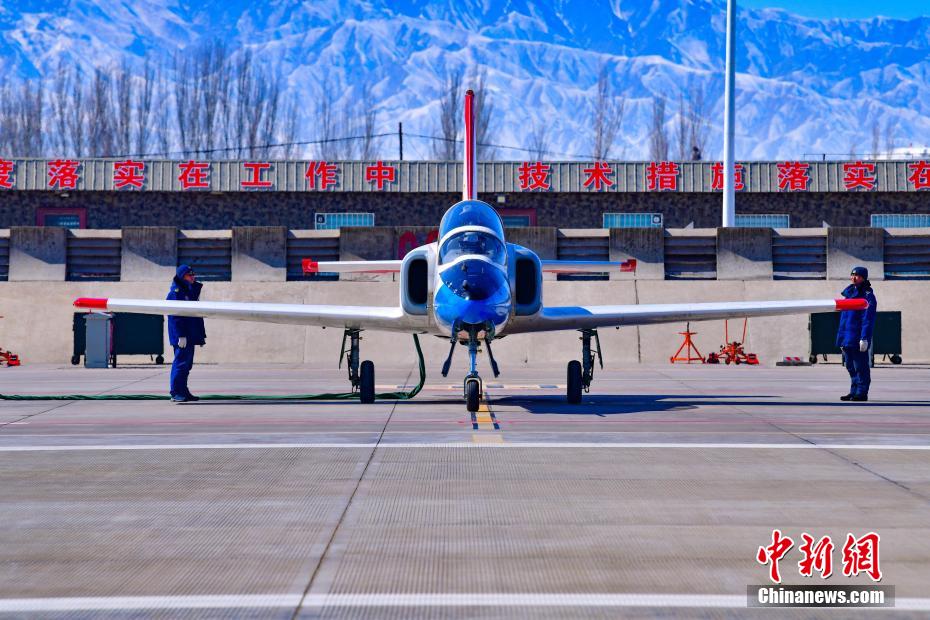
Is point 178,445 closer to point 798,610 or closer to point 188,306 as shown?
point 188,306

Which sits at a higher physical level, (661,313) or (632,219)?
(632,219)

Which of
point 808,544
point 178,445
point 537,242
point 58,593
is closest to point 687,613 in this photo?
point 808,544

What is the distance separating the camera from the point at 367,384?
1700 centimetres

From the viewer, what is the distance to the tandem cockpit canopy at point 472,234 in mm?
15605

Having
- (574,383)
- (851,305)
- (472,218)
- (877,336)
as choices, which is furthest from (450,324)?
(877,336)

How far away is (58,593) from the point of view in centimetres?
586

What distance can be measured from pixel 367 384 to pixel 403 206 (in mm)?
26302

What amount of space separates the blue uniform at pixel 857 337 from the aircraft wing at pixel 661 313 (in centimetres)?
44

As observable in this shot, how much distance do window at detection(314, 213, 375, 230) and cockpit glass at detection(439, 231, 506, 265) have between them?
27.1 metres

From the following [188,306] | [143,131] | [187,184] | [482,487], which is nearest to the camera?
[482,487]

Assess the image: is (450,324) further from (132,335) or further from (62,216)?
(62,216)

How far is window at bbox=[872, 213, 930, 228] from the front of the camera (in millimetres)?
43062

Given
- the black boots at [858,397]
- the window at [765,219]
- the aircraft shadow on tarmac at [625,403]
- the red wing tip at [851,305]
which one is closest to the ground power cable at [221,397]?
the aircraft shadow on tarmac at [625,403]

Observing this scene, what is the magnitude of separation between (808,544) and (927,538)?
36.6 inches
